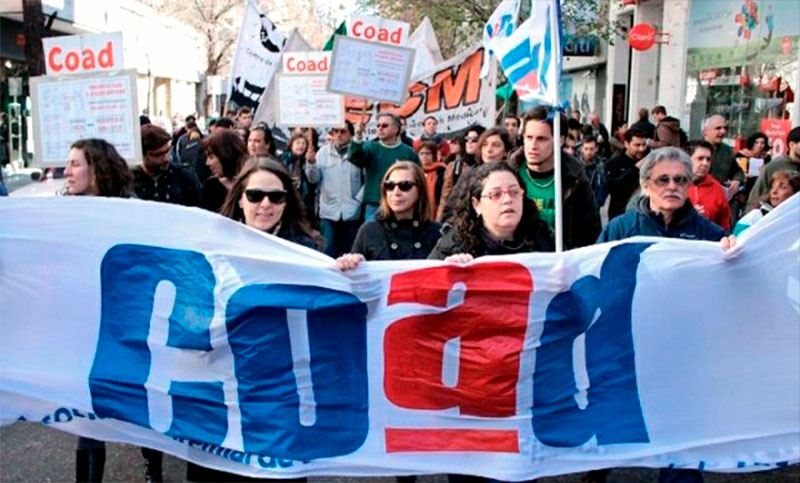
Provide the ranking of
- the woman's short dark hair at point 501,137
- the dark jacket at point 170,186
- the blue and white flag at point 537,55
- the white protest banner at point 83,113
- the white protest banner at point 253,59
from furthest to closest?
the white protest banner at point 253,59
the woman's short dark hair at point 501,137
the dark jacket at point 170,186
the white protest banner at point 83,113
the blue and white flag at point 537,55

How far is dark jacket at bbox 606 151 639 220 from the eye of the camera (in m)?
8.03

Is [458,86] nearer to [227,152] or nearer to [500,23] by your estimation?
[500,23]

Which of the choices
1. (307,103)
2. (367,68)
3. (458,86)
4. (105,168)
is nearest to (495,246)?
(105,168)

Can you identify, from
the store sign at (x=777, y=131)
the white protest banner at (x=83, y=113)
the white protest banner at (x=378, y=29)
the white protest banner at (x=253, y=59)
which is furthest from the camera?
the store sign at (x=777, y=131)

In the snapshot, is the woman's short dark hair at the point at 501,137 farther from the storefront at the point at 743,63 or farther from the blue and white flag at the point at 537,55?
the storefront at the point at 743,63

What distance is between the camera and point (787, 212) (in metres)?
3.38

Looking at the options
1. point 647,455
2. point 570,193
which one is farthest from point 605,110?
point 647,455

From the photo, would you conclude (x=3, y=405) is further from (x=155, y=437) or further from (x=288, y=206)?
(x=288, y=206)

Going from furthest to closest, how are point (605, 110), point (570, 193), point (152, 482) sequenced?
→ point (605, 110)
point (570, 193)
point (152, 482)

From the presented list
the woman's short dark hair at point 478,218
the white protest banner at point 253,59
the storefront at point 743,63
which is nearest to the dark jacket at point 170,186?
the woman's short dark hair at point 478,218

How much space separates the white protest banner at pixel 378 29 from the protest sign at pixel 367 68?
124 inches

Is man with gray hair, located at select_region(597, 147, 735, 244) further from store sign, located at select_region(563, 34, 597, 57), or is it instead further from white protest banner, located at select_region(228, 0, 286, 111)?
store sign, located at select_region(563, 34, 597, 57)

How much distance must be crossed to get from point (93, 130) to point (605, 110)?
75.4 feet

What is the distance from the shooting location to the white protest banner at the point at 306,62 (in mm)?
9844
